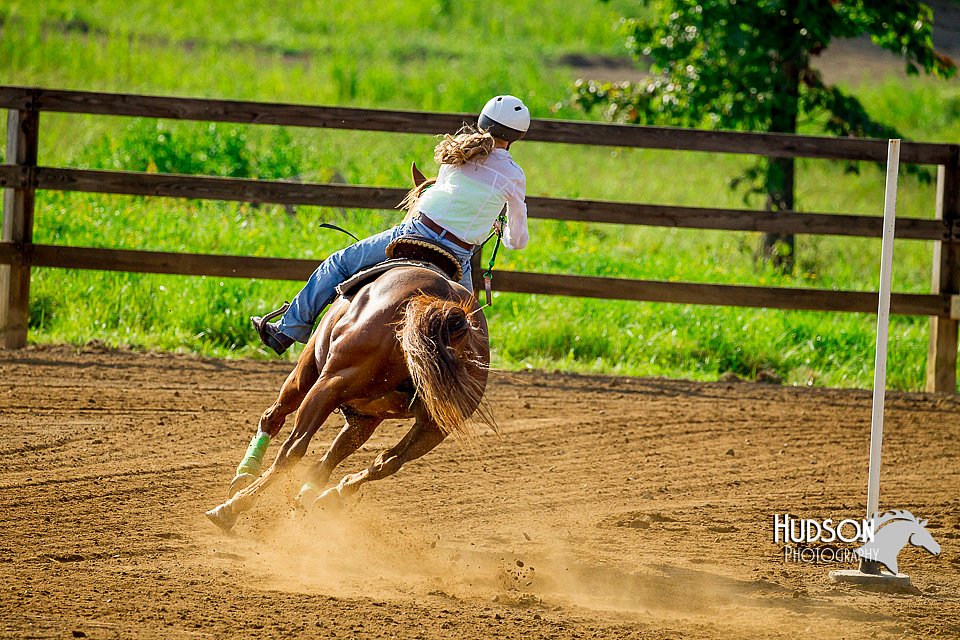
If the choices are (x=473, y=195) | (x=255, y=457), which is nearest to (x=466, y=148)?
(x=473, y=195)

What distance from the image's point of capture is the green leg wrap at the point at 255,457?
16.8ft

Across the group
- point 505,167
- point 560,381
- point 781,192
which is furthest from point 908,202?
point 505,167

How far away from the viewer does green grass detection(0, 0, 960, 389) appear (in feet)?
31.3

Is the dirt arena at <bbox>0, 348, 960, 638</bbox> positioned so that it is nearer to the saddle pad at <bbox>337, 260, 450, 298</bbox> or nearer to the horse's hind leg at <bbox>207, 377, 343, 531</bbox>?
the horse's hind leg at <bbox>207, 377, 343, 531</bbox>

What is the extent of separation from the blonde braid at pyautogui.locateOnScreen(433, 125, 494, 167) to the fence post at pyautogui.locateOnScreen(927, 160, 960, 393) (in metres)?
5.17

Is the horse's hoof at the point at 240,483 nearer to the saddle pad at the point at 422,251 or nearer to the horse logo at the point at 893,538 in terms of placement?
the saddle pad at the point at 422,251

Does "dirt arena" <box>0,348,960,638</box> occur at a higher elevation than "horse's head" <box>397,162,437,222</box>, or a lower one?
lower

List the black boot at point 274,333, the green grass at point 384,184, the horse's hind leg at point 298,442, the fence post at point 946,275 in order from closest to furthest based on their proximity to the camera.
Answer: the horse's hind leg at point 298,442
the black boot at point 274,333
the fence post at point 946,275
the green grass at point 384,184

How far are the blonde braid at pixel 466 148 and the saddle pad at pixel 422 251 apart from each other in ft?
1.39

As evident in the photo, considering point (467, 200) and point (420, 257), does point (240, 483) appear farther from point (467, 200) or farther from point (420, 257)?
point (467, 200)

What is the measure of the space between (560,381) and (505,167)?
138 inches

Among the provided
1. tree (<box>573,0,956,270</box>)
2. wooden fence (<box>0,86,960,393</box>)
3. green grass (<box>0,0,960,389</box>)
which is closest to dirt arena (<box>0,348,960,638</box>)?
wooden fence (<box>0,86,960,393</box>)

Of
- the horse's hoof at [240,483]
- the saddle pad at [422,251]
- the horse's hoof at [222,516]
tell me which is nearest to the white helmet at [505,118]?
the saddle pad at [422,251]

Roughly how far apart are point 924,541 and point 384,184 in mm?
8867
